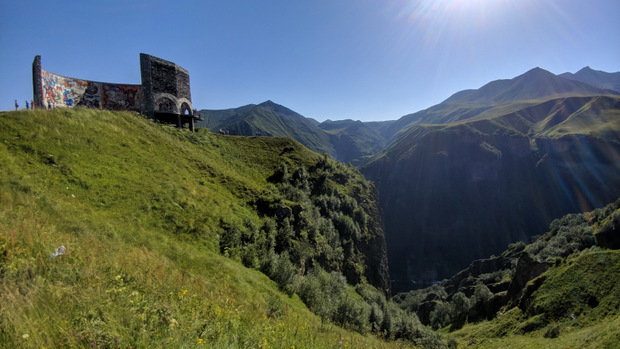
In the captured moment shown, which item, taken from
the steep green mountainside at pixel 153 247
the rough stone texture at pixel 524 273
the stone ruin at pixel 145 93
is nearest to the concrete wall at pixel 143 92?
the stone ruin at pixel 145 93

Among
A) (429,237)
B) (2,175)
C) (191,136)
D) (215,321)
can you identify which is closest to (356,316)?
(215,321)

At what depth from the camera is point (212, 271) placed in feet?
41.3

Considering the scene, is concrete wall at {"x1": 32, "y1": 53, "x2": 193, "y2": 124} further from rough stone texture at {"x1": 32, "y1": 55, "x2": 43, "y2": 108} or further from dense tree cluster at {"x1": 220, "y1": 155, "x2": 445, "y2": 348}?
dense tree cluster at {"x1": 220, "y1": 155, "x2": 445, "y2": 348}

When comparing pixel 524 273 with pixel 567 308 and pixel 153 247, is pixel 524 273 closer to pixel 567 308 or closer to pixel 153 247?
pixel 567 308

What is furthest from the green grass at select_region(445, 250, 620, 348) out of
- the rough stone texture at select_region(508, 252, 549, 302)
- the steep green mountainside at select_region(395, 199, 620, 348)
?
the rough stone texture at select_region(508, 252, 549, 302)

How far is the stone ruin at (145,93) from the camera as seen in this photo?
103 feet

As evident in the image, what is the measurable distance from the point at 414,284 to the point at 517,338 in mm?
138549

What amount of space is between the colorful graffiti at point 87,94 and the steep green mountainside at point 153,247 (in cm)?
687

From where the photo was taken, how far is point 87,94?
3338 cm

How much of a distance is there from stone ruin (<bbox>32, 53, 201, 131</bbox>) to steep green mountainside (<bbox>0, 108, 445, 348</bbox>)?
4495mm

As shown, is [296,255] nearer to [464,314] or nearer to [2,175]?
[2,175]

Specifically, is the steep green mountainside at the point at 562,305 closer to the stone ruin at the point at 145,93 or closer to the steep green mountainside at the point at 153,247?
the steep green mountainside at the point at 153,247

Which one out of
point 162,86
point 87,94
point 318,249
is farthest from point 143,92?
point 318,249

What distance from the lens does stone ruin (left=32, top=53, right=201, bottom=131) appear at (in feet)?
103
